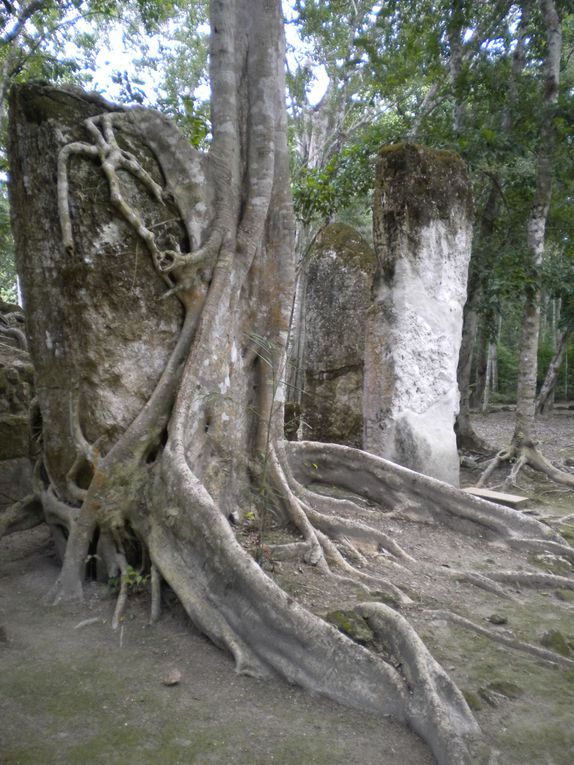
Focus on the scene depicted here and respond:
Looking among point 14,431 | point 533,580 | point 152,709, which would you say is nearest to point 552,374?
point 533,580

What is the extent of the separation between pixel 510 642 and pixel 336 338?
20.5 feet

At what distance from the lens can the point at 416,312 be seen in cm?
673

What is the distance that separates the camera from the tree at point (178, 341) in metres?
3.82

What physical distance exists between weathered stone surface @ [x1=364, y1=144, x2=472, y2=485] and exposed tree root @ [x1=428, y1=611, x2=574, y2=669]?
114 inches

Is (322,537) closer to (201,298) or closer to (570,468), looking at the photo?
(201,298)

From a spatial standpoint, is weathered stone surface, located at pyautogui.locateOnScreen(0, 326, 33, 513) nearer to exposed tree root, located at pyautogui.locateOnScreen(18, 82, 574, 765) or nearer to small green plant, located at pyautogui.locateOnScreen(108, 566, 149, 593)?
exposed tree root, located at pyautogui.locateOnScreen(18, 82, 574, 765)

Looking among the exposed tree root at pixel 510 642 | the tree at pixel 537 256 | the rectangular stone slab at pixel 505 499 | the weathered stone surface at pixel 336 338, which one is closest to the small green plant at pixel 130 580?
the exposed tree root at pixel 510 642

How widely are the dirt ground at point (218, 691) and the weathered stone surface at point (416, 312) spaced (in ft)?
7.94

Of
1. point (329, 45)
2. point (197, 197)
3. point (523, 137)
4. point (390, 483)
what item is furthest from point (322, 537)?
point (329, 45)

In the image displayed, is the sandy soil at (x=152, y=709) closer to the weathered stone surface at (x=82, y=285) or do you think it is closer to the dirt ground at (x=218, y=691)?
the dirt ground at (x=218, y=691)

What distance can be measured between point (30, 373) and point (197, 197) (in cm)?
345

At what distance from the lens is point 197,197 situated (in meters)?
4.59

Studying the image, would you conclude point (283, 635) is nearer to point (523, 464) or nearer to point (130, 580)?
point (130, 580)

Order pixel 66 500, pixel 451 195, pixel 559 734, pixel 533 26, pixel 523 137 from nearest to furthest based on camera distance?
1. pixel 559 734
2. pixel 66 500
3. pixel 451 195
4. pixel 523 137
5. pixel 533 26
